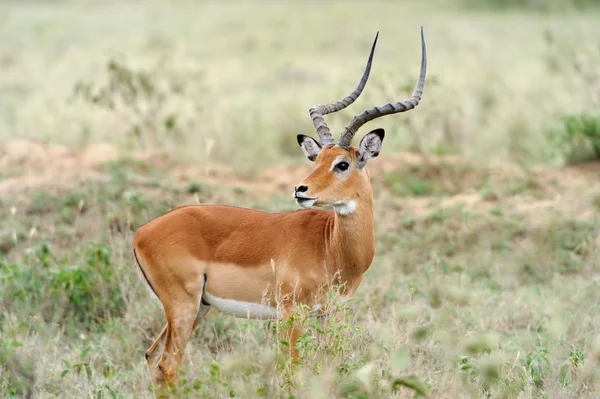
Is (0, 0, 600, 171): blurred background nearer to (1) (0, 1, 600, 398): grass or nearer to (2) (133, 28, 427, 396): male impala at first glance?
(1) (0, 1, 600, 398): grass

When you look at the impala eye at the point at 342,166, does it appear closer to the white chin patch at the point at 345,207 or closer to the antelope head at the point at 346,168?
the antelope head at the point at 346,168

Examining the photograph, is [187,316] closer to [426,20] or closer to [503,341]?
[503,341]

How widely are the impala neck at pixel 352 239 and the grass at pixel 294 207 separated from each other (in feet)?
1.08

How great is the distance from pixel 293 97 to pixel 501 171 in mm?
7375

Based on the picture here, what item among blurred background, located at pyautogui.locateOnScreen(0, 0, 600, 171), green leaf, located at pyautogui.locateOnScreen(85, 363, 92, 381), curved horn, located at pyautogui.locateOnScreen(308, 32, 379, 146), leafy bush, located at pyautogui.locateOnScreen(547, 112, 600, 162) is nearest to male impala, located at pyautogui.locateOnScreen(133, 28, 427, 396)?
curved horn, located at pyautogui.locateOnScreen(308, 32, 379, 146)

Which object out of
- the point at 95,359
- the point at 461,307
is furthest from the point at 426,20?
the point at 95,359

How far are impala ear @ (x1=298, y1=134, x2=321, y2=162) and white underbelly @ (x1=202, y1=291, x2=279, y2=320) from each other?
3.72ft

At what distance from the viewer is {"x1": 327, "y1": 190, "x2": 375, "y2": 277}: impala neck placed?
580cm

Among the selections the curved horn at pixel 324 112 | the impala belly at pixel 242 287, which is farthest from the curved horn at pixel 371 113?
the impala belly at pixel 242 287

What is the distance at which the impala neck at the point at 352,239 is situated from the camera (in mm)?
5797

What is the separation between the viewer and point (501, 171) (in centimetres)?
1121

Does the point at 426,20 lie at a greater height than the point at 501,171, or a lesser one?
greater

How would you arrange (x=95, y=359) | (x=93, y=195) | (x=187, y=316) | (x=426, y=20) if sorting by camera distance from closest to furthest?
1. (x=187, y=316)
2. (x=95, y=359)
3. (x=93, y=195)
4. (x=426, y=20)

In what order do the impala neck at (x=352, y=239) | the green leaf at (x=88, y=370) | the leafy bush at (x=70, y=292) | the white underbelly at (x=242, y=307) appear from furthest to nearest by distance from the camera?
1. the leafy bush at (x=70, y=292)
2. the impala neck at (x=352, y=239)
3. the white underbelly at (x=242, y=307)
4. the green leaf at (x=88, y=370)
